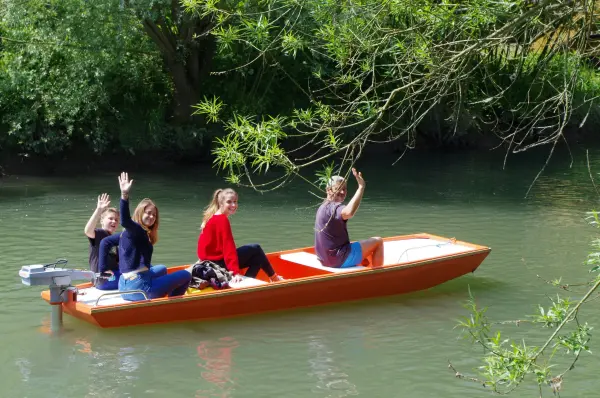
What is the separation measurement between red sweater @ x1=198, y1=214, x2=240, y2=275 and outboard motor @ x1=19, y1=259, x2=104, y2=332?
3.74 ft

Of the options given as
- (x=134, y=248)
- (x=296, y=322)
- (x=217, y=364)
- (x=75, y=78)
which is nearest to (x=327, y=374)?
(x=217, y=364)

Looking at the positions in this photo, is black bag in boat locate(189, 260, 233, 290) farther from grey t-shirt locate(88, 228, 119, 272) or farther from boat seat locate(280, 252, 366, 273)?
boat seat locate(280, 252, 366, 273)

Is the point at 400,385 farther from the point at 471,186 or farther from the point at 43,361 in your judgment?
the point at 471,186

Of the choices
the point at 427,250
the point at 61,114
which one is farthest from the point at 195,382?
the point at 61,114

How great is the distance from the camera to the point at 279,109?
2214 centimetres

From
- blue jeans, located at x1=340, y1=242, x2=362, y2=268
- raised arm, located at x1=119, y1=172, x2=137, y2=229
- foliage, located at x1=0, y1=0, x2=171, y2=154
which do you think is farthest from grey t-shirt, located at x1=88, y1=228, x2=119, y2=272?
foliage, located at x1=0, y1=0, x2=171, y2=154

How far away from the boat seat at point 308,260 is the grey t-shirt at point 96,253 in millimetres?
2046

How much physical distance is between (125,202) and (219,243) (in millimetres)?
1592

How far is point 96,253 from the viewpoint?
9.04 metres

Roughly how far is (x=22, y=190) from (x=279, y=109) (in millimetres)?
6485

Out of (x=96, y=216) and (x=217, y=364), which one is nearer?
(x=217, y=364)

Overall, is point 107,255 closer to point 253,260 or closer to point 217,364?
point 253,260

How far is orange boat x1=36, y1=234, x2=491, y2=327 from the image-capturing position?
845 centimetres

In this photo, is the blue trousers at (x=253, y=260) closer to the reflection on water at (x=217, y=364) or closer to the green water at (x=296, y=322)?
the green water at (x=296, y=322)
